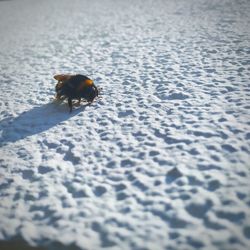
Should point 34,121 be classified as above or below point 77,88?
below

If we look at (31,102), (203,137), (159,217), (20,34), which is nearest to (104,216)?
(159,217)

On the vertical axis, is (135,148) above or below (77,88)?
below

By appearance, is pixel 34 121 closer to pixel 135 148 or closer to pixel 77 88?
pixel 77 88

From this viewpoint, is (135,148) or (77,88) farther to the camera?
(77,88)

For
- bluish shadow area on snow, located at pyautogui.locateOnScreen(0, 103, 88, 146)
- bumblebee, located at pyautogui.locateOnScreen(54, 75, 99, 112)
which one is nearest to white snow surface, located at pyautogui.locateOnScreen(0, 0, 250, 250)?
bluish shadow area on snow, located at pyautogui.locateOnScreen(0, 103, 88, 146)

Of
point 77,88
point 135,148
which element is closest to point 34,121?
point 77,88
